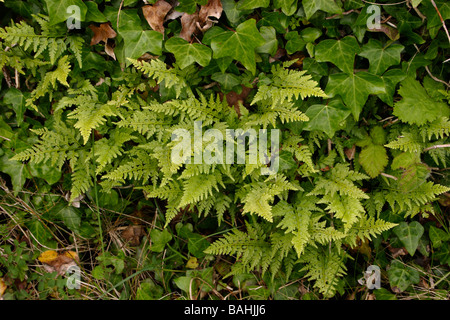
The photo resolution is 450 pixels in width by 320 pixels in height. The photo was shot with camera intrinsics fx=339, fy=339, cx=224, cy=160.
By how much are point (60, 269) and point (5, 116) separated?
136 centimetres

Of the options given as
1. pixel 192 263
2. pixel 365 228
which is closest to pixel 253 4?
pixel 365 228

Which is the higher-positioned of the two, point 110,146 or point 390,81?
point 390,81

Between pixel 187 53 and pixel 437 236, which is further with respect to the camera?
pixel 437 236

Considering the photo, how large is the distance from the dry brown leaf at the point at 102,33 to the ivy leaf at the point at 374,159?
2063 mm

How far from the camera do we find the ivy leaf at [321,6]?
219 cm

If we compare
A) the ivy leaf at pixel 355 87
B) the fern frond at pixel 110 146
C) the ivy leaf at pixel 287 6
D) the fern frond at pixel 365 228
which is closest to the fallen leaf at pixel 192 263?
the fern frond at pixel 110 146

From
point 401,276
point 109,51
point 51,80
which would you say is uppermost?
point 109,51

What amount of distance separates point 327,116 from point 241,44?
776mm

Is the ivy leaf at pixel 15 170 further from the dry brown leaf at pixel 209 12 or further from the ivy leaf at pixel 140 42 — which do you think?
the dry brown leaf at pixel 209 12

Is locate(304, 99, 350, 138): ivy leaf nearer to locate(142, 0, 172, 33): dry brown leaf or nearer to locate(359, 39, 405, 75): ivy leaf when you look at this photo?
locate(359, 39, 405, 75): ivy leaf

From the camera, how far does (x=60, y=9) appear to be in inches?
86.3

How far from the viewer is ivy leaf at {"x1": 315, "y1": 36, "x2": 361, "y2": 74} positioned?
233cm

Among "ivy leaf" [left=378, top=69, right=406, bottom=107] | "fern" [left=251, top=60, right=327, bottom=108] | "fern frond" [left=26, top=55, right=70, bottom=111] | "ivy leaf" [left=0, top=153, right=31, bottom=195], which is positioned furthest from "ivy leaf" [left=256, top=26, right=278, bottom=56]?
"ivy leaf" [left=0, top=153, right=31, bottom=195]

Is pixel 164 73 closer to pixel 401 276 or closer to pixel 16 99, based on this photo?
pixel 16 99
